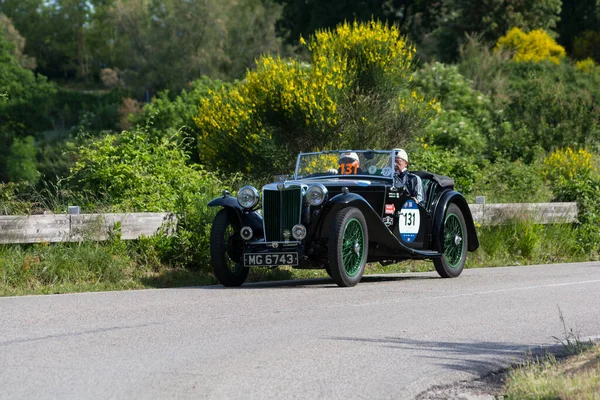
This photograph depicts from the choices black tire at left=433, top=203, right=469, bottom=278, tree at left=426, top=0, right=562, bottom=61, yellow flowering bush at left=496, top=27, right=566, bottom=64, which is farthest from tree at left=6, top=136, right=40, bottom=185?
black tire at left=433, top=203, right=469, bottom=278

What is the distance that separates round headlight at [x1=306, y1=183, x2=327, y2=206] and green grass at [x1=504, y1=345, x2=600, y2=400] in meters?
5.13

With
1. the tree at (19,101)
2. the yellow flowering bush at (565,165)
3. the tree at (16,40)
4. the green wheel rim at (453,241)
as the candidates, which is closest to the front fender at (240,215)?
the green wheel rim at (453,241)

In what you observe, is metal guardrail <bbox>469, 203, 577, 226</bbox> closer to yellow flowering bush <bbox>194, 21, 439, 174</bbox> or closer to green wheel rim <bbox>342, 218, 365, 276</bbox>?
yellow flowering bush <bbox>194, 21, 439, 174</bbox>

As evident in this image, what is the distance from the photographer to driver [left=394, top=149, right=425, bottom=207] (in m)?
Answer: 13.1

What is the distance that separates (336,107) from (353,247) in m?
11.4

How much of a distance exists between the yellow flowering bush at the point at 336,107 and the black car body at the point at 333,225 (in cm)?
941

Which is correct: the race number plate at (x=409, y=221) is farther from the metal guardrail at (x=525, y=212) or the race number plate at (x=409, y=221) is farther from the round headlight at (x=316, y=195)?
the metal guardrail at (x=525, y=212)

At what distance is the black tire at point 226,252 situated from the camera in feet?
38.8

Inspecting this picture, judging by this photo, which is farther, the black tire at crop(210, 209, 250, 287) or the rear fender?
the black tire at crop(210, 209, 250, 287)

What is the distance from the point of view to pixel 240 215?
12141mm

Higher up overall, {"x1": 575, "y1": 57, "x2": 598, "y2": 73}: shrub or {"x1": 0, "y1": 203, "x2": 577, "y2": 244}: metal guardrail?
{"x1": 575, "y1": 57, "x2": 598, "y2": 73}: shrub

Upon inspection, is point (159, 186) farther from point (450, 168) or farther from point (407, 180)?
point (450, 168)

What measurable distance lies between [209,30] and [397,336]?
242 ft

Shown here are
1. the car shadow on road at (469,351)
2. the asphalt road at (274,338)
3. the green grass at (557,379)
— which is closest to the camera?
the green grass at (557,379)
